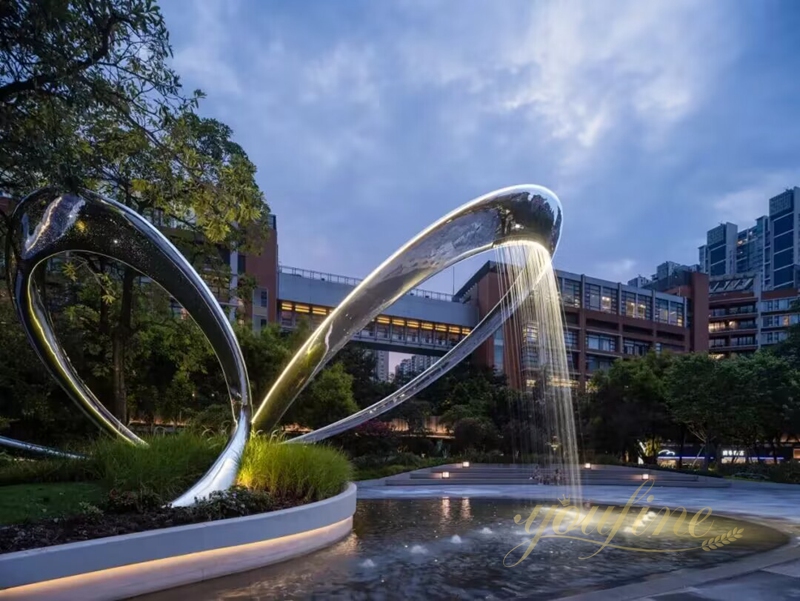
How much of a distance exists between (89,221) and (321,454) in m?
5.02

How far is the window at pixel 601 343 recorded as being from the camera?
74.2 metres

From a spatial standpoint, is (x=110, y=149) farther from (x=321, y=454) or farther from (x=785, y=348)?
(x=785, y=348)

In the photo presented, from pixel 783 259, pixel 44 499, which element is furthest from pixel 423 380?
pixel 783 259

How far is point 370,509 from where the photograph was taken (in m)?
15.1

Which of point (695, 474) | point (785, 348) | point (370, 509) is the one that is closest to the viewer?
point (370, 509)

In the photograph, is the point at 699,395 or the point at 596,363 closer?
the point at 699,395

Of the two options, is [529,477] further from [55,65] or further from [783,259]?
[783,259]

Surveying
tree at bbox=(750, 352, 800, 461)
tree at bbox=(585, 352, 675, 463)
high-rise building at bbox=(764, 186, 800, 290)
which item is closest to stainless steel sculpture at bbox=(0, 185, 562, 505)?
tree at bbox=(750, 352, 800, 461)

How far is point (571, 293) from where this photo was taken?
73562 mm

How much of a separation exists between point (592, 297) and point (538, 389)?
28.8 meters

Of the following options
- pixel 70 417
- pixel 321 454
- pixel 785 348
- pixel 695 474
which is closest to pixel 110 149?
pixel 321 454

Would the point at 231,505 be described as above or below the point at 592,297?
below

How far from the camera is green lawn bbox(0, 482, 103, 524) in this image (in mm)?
7601

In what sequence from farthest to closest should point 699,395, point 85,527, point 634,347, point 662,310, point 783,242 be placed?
point 783,242 → point 662,310 → point 634,347 → point 699,395 → point 85,527
